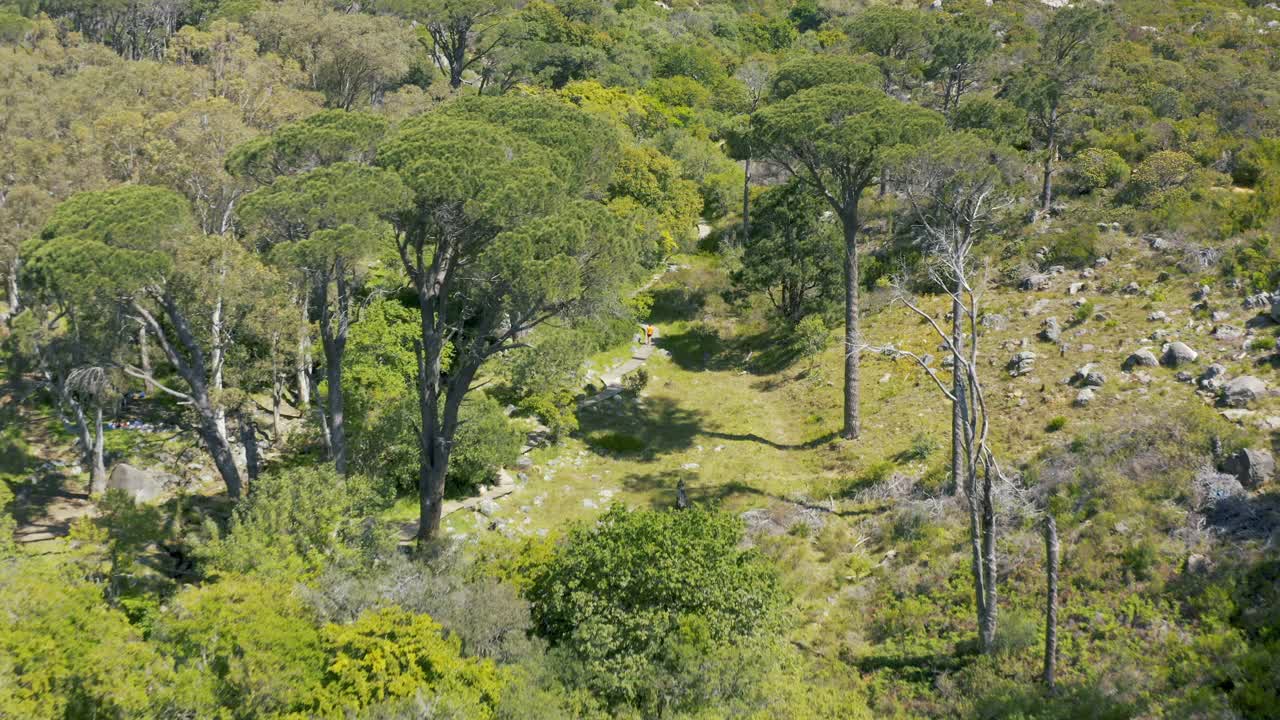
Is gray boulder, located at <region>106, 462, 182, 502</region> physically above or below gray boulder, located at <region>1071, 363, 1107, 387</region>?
below

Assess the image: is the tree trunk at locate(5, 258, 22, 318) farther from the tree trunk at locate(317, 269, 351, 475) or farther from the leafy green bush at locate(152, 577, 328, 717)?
the leafy green bush at locate(152, 577, 328, 717)

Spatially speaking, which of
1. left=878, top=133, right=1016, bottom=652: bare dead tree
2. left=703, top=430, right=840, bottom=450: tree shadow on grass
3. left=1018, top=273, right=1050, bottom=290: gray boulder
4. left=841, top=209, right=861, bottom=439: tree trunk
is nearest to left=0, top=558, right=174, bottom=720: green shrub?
left=878, top=133, right=1016, bottom=652: bare dead tree

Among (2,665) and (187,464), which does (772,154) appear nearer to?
(187,464)

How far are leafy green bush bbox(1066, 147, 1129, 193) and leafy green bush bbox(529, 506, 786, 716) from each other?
2853 cm

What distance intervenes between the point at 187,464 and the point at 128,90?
2460cm

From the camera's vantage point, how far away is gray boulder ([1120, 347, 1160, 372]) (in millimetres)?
22656

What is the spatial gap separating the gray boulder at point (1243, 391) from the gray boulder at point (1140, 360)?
253cm

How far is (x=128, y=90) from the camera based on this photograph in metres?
39.1

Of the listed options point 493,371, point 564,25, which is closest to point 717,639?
point 493,371

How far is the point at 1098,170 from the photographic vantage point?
3512 centimetres

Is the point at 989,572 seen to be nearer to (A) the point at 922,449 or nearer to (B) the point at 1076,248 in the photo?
(A) the point at 922,449

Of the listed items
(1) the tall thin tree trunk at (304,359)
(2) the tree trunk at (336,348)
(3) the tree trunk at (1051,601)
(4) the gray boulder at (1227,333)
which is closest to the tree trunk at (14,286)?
(1) the tall thin tree trunk at (304,359)

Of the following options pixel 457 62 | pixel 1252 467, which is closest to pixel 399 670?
pixel 1252 467

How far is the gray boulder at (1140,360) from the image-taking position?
2266cm
